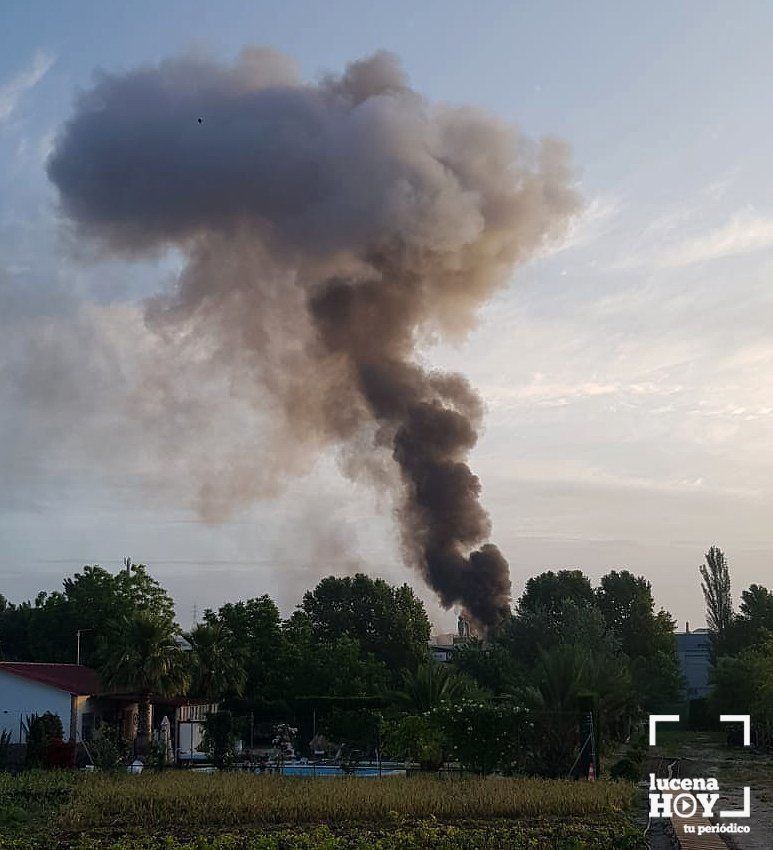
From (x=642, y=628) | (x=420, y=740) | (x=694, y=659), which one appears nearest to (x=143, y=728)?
(x=420, y=740)

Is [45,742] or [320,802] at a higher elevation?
[320,802]

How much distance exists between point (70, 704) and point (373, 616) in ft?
165

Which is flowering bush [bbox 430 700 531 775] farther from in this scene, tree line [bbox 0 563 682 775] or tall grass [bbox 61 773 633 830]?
tall grass [bbox 61 773 633 830]

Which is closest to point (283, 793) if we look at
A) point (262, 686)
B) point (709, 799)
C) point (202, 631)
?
point (709, 799)

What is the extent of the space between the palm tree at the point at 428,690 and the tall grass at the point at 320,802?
32.9ft

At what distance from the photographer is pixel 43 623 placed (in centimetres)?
6594

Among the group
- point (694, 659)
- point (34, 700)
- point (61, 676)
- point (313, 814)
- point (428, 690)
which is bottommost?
point (694, 659)

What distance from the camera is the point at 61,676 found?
44812mm

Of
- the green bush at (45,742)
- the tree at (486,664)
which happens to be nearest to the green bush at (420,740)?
the green bush at (45,742)

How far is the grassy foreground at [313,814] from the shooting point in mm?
19391

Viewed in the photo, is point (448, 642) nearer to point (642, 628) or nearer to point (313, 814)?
point (642, 628)

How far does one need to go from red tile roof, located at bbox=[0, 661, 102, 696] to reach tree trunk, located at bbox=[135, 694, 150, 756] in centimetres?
195

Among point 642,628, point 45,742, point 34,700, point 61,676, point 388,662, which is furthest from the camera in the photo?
point 642,628

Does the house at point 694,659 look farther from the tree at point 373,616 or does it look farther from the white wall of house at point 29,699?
the white wall of house at point 29,699
